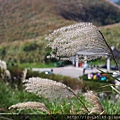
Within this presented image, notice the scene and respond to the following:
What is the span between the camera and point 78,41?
155cm

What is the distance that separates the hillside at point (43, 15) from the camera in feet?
139

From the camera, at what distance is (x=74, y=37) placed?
5.15 feet

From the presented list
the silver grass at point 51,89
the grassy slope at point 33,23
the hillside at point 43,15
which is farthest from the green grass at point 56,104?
the hillside at point 43,15

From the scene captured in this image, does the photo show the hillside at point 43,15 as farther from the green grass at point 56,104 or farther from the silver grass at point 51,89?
the silver grass at point 51,89

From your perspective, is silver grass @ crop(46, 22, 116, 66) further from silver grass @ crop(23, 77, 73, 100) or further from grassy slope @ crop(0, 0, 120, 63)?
grassy slope @ crop(0, 0, 120, 63)

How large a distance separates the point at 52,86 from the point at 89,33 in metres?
0.39

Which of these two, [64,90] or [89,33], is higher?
[89,33]

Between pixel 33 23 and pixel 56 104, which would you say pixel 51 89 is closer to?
pixel 56 104

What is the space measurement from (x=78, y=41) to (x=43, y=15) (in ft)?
155

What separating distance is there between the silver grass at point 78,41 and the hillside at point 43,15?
33333 millimetres

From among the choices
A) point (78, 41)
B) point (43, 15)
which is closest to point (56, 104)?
point (78, 41)

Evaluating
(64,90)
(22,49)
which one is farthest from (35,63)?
(64,90)

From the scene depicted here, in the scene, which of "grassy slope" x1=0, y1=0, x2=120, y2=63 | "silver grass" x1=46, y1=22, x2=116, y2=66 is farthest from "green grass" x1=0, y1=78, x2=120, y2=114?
"grassy slope" x1=0, y1=0, x2=120, y2=63

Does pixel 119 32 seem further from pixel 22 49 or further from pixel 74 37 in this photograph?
pixel 74 37
